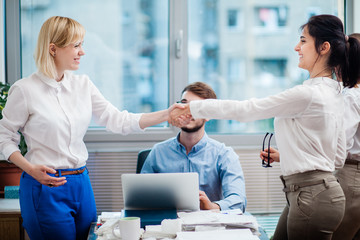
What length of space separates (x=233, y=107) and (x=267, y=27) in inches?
74.9

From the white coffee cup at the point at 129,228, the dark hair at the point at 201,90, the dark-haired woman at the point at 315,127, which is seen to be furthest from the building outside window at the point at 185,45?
the white coffee cup at the point at 129,228

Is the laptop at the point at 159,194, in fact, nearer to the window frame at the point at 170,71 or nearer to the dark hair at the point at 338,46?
the dark hair at the point at 338,46

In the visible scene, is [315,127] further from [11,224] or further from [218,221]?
[11,224]

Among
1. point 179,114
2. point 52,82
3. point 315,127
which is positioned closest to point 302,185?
point 315,127

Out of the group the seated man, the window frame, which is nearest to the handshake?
the seated man

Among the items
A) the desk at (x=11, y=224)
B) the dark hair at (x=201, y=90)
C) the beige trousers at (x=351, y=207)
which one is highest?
the dark hair at (x=201, y=90)

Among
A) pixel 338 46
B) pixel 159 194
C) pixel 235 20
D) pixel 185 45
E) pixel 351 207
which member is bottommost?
pixel 351 207

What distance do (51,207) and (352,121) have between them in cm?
149

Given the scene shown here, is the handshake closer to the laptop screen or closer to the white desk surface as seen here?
the laptop screen

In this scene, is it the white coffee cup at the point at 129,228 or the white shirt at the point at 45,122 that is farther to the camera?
the white shirt at the point at 45,122

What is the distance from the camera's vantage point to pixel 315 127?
5.65ft

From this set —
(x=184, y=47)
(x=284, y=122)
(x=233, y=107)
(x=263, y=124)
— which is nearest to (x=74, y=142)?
(x=233, y=107)

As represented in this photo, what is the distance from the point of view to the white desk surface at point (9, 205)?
254 cm

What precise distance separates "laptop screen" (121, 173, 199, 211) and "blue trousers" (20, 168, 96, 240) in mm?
257
